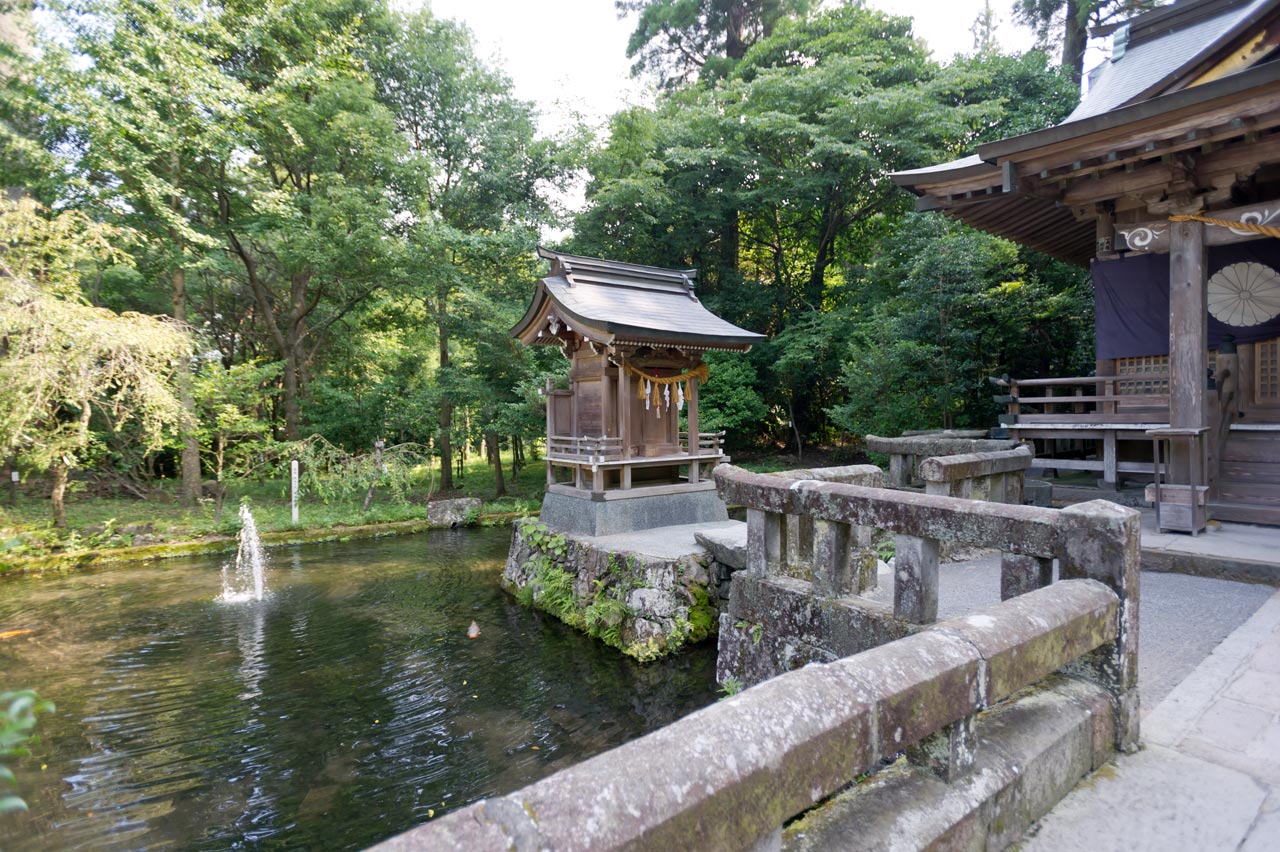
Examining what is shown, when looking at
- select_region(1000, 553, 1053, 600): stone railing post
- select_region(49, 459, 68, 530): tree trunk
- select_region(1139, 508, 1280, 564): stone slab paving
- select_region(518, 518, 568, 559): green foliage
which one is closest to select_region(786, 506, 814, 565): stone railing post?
select_region(1000, 553, 1053, 600): stone railing post

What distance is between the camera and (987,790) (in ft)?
6.09

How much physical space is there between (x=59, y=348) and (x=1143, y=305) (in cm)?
1662

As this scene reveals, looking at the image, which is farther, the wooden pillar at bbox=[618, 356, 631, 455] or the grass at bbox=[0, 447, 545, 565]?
the grass at bbox=[0, 447, 545, 565]

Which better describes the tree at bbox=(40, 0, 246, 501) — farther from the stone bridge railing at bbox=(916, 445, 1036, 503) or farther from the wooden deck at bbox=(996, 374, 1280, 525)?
the wooden deck at bbox=(996, 374, 1280, 525)

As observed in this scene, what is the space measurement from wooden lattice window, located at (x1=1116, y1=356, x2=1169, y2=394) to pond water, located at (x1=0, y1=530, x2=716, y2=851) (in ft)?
20.0

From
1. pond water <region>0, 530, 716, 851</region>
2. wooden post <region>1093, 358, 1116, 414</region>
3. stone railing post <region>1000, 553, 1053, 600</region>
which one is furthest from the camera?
wooden post <region>1093, 358, 1116, 414</region>

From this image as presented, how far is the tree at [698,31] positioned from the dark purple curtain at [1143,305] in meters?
19.0

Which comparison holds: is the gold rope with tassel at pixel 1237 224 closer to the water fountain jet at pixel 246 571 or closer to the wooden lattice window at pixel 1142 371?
the wooden lattice window at pixel 1142 371

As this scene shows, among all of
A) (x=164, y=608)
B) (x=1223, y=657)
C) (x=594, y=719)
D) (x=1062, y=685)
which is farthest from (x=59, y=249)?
(x=1223, y=657)

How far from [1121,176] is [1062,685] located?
590 cm

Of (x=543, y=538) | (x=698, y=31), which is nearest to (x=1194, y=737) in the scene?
(x=543, y=538)

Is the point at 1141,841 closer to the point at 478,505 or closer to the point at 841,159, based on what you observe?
the point at 478,505

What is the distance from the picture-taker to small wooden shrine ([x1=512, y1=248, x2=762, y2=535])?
10.4m

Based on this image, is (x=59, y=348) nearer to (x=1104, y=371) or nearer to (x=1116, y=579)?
(x=1116, y=579)
